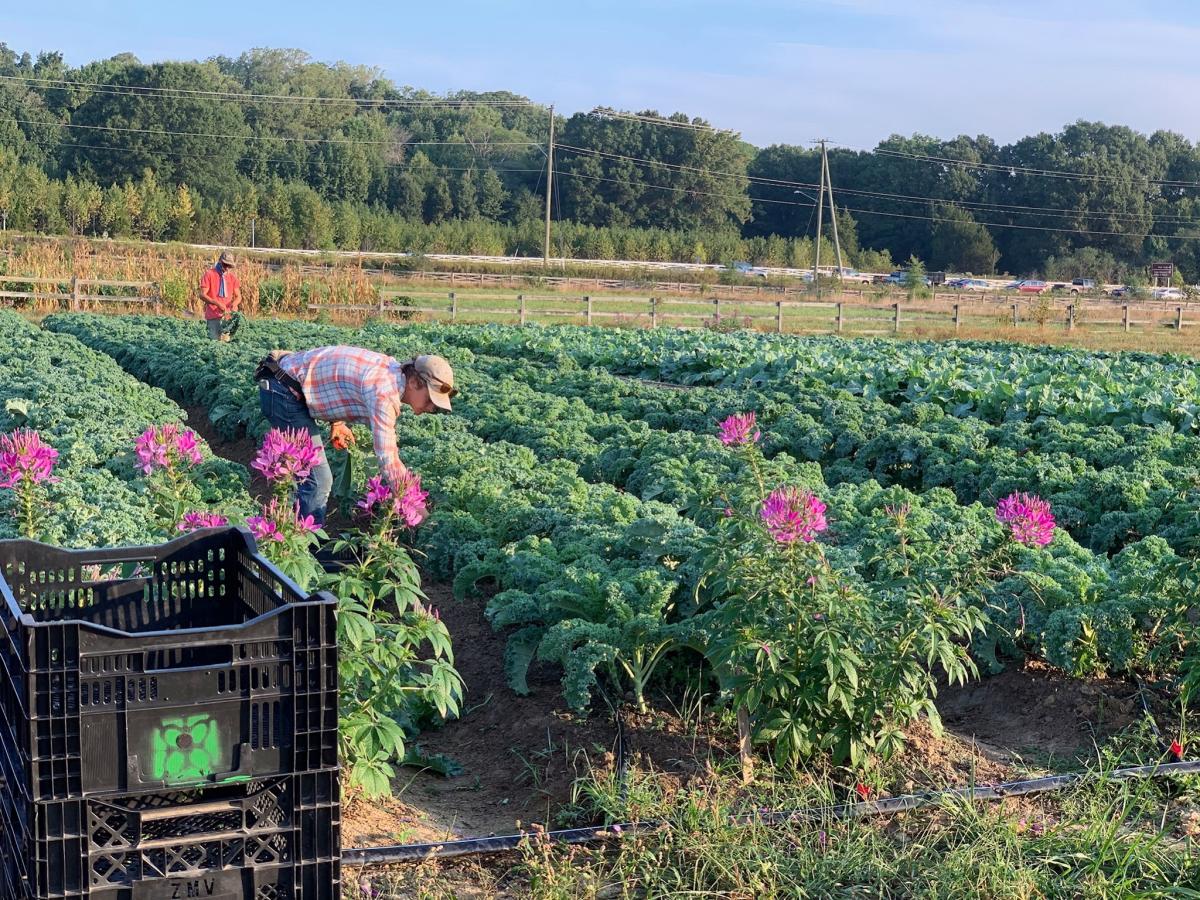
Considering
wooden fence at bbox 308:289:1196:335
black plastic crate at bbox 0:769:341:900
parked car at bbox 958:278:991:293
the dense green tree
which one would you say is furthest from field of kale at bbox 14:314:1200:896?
the dense green tree

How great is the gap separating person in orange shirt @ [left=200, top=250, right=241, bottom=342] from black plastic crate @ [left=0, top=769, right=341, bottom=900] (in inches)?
711

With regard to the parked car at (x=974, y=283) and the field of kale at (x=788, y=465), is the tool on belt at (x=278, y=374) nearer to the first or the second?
the field of kale at (x=788, y=465)

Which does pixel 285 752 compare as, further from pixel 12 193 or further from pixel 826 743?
pixel 12 193

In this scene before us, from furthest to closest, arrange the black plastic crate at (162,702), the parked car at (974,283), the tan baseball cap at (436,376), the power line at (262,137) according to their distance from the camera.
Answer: the parked car at (974,283)
the power line at (262,137)
the tan baseball cap at (436,376)
the black plastic crate at (162,702)

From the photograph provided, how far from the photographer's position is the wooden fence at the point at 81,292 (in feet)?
105

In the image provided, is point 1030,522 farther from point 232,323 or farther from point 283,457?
point 232,323

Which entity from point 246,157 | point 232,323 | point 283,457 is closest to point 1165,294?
point 246,157

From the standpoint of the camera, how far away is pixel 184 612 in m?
4.06

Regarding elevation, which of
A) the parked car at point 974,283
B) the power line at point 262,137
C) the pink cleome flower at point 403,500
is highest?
the power line at point 262,137

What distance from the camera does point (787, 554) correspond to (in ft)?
15.4

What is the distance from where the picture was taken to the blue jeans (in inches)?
304

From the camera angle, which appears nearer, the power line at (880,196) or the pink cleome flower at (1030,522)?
the pink cleome flower at (1030,522)

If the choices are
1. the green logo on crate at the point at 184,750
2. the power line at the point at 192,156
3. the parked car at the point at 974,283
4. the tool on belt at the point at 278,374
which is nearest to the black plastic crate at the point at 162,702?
the green logo on crate at the point at 184,750

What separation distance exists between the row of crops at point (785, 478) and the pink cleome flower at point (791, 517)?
0.36 meters
